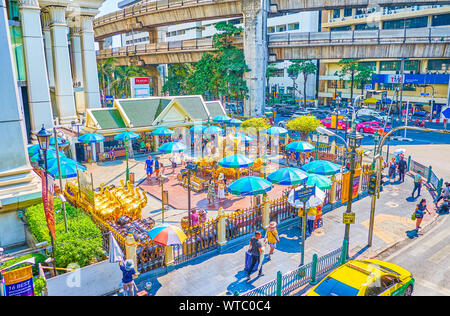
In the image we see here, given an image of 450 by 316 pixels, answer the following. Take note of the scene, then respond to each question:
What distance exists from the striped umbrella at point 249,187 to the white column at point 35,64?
55.5 feet

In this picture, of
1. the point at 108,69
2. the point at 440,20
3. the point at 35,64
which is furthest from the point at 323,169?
the point at 108,69

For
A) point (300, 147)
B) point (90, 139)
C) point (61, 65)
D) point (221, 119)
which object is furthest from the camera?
point (221, 119)

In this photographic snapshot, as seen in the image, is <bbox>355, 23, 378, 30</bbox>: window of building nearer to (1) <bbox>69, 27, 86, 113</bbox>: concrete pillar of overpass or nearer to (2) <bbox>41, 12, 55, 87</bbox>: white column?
(1) <bbox>69, 27, 86, 113</bbox>: concrete pillar of overpass

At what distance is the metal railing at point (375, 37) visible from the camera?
130ft

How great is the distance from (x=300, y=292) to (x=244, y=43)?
130ft

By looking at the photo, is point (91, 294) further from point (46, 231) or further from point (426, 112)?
point (426, 112)

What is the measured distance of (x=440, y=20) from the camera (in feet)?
187

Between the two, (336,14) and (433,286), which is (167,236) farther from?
(336,14)

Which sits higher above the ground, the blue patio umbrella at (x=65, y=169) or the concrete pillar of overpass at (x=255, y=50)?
the concrete pillar of overpass at (x=255, y=50)

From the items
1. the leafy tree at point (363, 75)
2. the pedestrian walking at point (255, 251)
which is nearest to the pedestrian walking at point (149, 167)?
the pedestrian walking at point (255, 251)

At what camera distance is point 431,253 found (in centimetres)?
1411

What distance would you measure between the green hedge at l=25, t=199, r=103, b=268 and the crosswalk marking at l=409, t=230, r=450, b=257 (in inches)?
470

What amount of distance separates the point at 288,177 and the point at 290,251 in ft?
11.1

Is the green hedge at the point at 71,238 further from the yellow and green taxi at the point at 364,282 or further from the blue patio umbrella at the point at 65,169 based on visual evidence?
the yellow and green taxi at the point at 364,282
